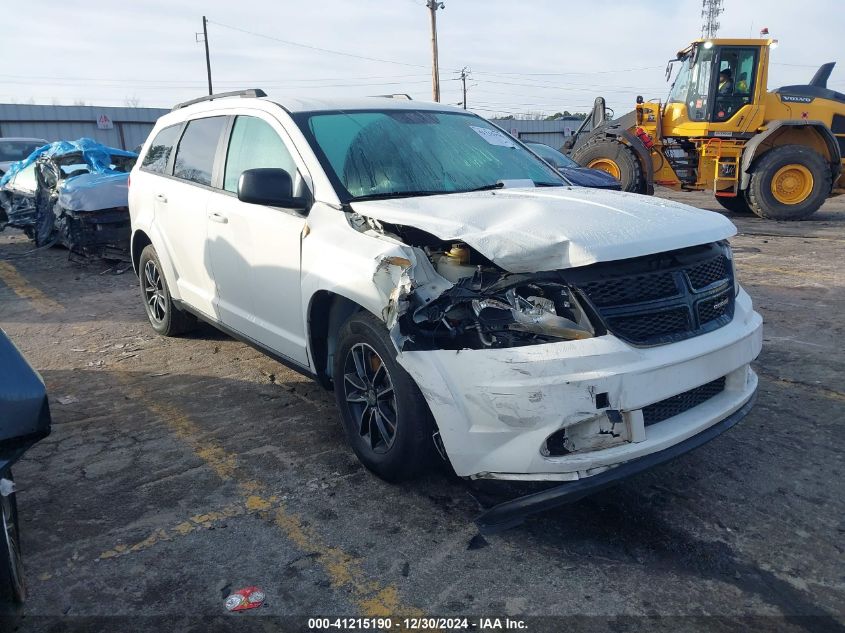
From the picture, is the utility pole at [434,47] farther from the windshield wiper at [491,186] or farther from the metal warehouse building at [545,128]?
the windshield wiper at [491,186]

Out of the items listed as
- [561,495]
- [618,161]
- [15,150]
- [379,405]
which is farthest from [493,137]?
[15,150]

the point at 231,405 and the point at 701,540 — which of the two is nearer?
the point at 701,540

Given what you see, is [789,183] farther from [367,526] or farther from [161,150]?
[367,526]

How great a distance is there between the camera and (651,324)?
9.09 feet

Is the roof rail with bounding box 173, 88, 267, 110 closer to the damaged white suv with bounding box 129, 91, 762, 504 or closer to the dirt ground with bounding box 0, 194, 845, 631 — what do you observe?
the damaged white suv with bounding box 129, 91, 762, 504

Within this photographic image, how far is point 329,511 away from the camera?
313 cm

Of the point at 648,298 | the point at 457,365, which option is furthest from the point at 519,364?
the point at 648,298

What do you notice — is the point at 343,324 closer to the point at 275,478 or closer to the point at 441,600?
the point at 275,478

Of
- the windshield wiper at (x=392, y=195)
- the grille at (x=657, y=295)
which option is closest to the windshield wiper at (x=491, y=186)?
the windshield wiper at (x=392, y=195)

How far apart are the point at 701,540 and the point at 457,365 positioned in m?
1.24

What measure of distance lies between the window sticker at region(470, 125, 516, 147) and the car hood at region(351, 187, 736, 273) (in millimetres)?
1019

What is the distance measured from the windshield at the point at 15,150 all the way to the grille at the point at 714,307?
15.5 metres

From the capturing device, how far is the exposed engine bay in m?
2.67

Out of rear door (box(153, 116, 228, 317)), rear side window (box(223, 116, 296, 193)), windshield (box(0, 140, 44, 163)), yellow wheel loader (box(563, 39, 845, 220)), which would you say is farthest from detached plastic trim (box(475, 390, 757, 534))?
windshield (box(0, 140, 44, 163))
